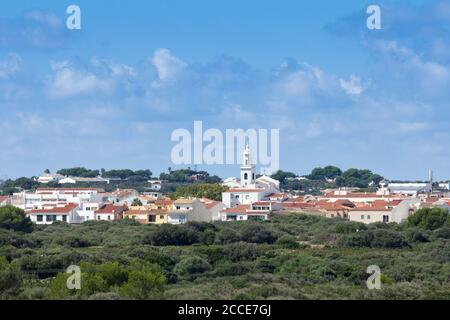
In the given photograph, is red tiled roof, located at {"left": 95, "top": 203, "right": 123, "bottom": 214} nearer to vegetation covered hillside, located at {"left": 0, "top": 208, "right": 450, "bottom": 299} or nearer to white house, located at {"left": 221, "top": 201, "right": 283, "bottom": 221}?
white house, located at {"left": 221, "top": 201, "right": 283, "bottom": 221}

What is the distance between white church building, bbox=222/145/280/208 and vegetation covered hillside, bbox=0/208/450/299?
36.6ft

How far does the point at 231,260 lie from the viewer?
1542 inches

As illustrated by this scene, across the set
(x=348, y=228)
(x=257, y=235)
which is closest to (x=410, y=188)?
Result: (x=348, y=228)

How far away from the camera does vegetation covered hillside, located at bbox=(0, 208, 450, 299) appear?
78.5 ft

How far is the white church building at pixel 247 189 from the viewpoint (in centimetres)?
8169

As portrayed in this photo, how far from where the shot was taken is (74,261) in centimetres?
3441

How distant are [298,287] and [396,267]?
30.2ft

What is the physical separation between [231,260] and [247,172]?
4786cm

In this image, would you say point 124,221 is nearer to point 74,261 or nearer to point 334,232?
point 334,232

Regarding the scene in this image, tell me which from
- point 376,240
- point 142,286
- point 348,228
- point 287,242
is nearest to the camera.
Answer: point 142,286

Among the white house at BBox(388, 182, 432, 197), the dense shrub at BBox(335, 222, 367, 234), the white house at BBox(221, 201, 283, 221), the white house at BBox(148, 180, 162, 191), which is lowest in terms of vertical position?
the dense shrub at BBox(335, 222, 367, 234)

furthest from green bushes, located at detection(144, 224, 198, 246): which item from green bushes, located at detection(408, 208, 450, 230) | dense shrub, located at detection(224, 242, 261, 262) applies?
green bushes, located at detection(408, 208, 450, 230)

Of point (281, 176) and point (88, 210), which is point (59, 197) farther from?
point (281, 176)
